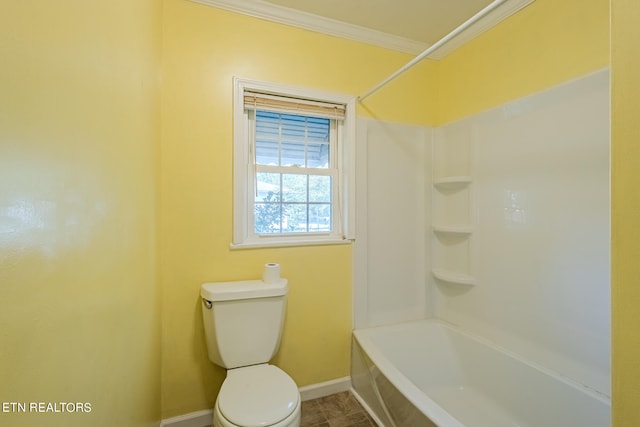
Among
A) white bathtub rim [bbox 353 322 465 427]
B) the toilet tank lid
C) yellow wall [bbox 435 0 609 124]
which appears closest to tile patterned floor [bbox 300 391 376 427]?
white bathtub rim [bbox 353 322 465 427]

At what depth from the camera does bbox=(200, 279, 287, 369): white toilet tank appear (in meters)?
1.42

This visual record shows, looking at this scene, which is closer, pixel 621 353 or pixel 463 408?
pixel 621 353

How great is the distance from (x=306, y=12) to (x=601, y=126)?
1682 millimetres

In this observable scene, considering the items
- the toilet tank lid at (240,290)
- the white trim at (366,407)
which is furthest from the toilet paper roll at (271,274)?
the white trim at (366,407)

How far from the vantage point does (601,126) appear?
4.09 feet

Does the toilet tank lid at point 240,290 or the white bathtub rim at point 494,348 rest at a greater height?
the toilet tank lid at point 240,290

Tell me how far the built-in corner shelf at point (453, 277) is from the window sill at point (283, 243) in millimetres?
734

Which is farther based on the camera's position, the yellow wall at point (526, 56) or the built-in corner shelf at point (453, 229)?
the built-in corner shelf at point (453, 229)

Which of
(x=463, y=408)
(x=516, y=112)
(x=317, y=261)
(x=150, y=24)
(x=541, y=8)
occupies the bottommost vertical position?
(x=463, y=408)

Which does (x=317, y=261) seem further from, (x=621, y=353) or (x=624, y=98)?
(x=624, y=98)

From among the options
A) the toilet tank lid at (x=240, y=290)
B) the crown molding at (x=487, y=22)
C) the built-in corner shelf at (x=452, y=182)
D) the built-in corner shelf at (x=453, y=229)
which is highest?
the crown molding at (x=487, y=22)

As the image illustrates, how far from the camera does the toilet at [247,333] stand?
126 cm

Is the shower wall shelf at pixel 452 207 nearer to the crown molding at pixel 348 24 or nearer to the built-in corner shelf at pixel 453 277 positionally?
the built-in corner shelf at pixel 453 277

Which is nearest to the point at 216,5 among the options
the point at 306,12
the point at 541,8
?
the point at 306,12
